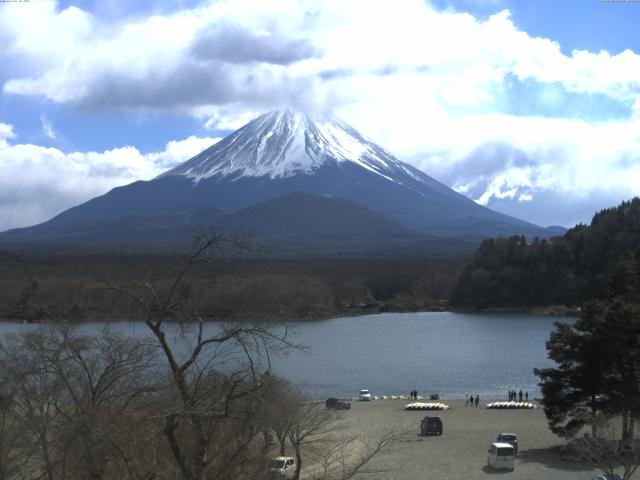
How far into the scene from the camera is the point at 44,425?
7.76 m

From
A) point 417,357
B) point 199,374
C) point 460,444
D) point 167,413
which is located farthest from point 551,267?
point 167,413

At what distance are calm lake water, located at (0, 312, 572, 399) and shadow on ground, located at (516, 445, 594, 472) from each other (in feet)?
20.9

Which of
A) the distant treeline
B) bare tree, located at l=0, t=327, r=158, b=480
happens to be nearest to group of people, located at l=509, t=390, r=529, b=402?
bare tree, located at l=0, t=327, r=158, b=480

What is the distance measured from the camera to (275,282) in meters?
59.0

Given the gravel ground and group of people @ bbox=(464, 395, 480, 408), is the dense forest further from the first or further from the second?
the gravel ground

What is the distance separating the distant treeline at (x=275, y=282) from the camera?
51969 mm

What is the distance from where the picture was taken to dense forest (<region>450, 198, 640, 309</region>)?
62.9 metres

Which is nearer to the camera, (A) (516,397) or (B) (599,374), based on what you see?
(B) (599,374)

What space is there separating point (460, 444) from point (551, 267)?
163 feet

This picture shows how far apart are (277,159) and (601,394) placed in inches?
6330

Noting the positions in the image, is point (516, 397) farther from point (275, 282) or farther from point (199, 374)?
point (275, 282)

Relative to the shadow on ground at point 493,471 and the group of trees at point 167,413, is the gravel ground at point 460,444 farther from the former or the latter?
the group of trees at point 167,413

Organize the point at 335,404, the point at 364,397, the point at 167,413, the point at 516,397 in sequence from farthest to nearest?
1. the point at 364,397
2. the point at 516,397
3. the point at 335,404
4. the point at 167,413

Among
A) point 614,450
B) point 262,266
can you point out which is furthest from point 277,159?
point 614,450
